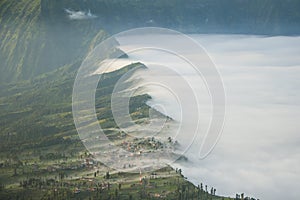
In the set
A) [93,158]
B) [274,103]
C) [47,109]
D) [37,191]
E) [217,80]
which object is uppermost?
[217,80]

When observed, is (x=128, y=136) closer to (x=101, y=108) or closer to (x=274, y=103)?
(x=101, y=108)

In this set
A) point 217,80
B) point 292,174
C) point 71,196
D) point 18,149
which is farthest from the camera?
point 217,80

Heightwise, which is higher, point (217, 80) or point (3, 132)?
point (217, 80)

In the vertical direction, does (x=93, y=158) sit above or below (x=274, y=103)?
below

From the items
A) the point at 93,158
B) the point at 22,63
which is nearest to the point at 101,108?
the point at 93,158

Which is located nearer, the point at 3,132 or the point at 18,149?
the point at 18,149

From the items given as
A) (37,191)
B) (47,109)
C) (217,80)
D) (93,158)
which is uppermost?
(217,80)

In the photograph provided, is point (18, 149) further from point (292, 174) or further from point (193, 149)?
point (292, 174)

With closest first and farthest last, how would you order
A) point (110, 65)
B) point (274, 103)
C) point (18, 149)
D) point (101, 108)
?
point (18, 149), point (101, 108), point (274, 103), point (110, 65)

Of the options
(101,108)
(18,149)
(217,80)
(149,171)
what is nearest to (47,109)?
(101,108)
